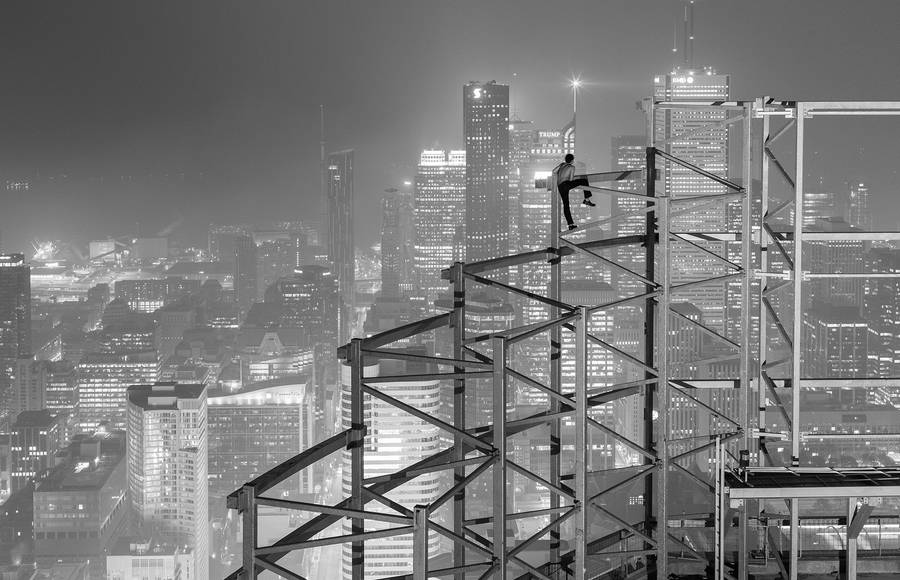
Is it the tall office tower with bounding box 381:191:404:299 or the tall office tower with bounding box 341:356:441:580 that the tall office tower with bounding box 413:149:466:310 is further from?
the tall office tower with bounding box 341:356:441:580

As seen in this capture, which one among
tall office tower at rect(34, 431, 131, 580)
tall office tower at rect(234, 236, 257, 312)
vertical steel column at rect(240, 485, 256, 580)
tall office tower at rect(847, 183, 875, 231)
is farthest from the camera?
tall office tower at rect(234, 236, 257, 312)

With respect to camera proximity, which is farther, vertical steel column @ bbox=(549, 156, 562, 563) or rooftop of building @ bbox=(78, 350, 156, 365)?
rooftop of building @ bbox=(78, 350, 156, 365)

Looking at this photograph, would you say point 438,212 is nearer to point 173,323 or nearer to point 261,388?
point 173,323

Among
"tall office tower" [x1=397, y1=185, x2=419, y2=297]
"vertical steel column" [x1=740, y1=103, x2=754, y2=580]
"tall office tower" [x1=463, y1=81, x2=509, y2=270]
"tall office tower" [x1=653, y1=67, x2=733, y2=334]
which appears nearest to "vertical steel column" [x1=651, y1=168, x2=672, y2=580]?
"vertical steel column" [x1=740, y1=103, x2=754, y2=580]

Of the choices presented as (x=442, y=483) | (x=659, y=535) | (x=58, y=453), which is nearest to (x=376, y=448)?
(x=442, y=483)

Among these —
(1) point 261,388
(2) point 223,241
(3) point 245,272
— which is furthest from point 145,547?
(2) point 223,241
